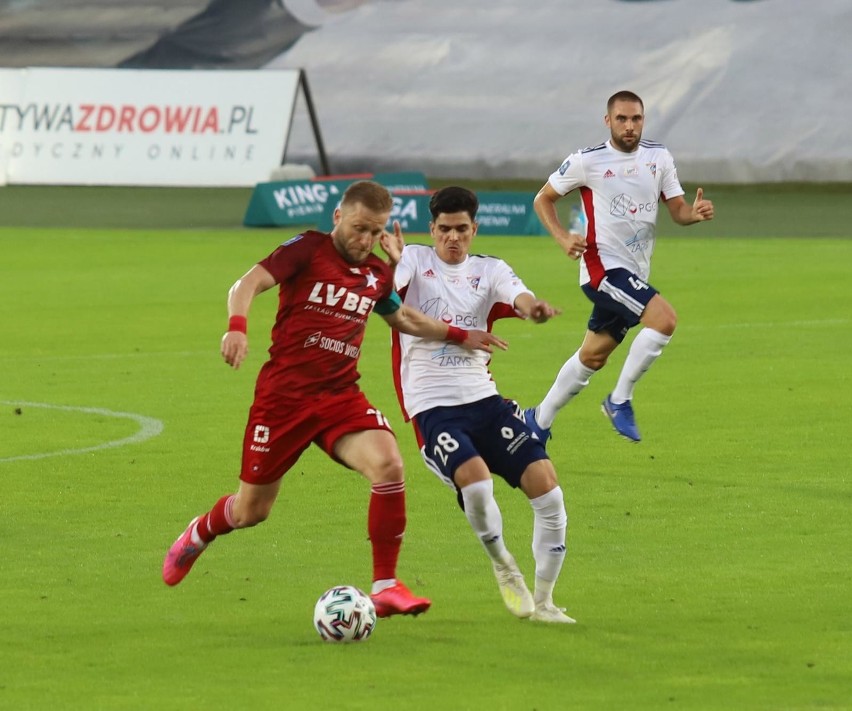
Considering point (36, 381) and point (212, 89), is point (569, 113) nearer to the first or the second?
point (212, 89)

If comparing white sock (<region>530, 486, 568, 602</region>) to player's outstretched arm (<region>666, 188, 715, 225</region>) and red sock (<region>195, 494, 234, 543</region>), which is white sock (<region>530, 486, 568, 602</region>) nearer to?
red sock (<region>195, 494, 234, 543</region>)

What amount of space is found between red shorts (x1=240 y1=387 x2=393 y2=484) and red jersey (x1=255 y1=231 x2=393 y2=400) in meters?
0.05

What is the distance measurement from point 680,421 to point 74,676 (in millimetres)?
7264

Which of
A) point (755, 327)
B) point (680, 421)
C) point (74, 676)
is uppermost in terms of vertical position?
point (74, 676)

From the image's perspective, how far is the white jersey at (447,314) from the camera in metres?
7.88

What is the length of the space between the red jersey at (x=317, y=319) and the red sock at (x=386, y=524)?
481 millimetres

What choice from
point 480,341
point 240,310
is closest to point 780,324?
point 480,341

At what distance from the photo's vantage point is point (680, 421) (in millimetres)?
13172

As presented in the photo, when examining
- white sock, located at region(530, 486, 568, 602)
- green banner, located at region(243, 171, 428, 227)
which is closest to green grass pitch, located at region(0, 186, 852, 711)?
white sock, located at region(530, 486, 568, 602)

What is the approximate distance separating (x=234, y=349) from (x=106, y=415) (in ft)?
22.3

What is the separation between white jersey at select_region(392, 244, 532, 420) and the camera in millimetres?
7883

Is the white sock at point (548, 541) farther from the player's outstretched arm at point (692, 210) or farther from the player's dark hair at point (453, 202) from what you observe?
the player's outstretched arm at point (692, 210)

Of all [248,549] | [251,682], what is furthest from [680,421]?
[251,682]

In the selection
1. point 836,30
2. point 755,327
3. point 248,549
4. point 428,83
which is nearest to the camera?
point 248,549
